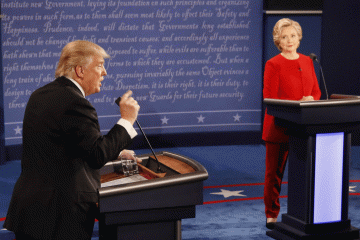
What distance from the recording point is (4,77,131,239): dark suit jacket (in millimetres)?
1777

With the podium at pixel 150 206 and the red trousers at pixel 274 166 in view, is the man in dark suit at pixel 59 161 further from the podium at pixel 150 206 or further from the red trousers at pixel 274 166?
the red trousers at pixel 274 166

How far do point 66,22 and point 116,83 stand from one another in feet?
3.31

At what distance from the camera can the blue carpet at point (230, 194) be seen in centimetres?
373

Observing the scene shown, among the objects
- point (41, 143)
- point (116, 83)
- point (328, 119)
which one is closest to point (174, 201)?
point (41, 143)

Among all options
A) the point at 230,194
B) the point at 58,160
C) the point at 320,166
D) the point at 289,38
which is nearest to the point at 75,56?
the point at 58,160

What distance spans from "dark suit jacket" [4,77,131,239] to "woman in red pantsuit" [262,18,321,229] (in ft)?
6.37

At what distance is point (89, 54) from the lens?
1886mm

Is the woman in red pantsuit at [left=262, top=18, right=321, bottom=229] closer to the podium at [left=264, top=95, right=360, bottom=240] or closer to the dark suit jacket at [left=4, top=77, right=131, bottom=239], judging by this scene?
the podium at [left=264, top=95, right=360, bottom=240]

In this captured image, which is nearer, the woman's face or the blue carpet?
the woman's face

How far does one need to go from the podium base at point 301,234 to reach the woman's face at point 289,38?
49.3 inches

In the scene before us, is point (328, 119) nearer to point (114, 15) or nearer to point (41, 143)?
point (41, 143)

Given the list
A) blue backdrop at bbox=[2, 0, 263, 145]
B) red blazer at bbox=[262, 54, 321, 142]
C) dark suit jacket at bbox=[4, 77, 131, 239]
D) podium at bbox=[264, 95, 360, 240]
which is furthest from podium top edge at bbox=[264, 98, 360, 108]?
blue backdrop at bbox=[2, 0, 263, 145]

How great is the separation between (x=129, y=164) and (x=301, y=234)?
1.49 meters

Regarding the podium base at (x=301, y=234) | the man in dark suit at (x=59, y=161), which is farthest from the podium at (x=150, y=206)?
the podium base at (x=301, y=234)
